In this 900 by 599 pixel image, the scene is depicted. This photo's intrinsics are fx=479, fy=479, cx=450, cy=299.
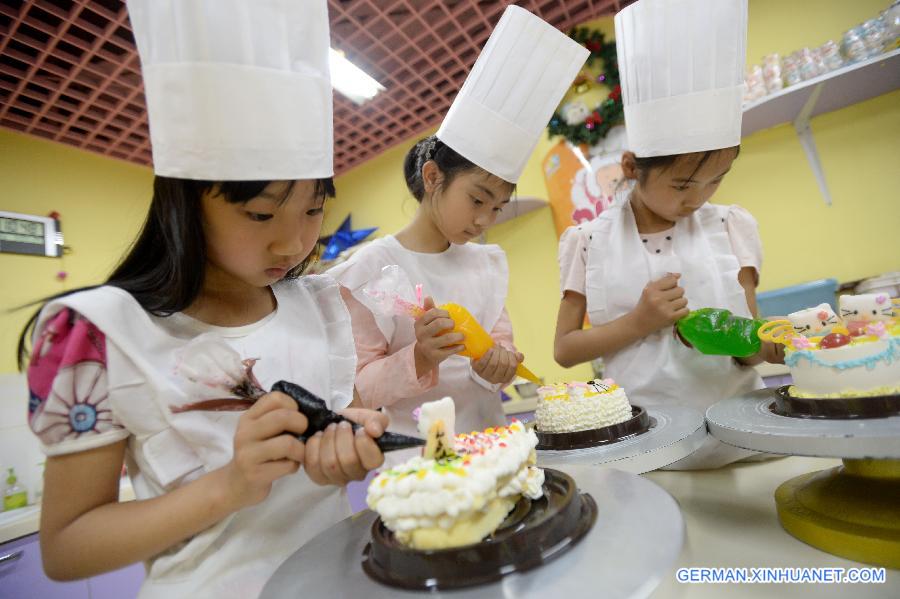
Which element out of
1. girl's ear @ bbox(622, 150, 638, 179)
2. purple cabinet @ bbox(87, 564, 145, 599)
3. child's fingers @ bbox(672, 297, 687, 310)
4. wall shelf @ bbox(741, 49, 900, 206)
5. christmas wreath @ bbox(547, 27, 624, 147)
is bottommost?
purple cabinet @ bbox(87, 564, 145, 599)

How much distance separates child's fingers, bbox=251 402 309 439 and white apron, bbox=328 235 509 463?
0.60 metres

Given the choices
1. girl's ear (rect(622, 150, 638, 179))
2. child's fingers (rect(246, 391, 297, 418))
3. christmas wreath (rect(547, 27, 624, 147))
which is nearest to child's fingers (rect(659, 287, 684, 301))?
girl's ear (rect(622, 150, 638, 179))

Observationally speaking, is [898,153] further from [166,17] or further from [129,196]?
[129,196]

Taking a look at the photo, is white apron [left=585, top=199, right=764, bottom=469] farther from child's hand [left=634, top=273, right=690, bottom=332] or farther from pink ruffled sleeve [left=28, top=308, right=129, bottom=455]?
pink ruffled sleeve [left=28, top=308, right=129, bottom=455]

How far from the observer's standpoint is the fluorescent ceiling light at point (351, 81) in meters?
2.32

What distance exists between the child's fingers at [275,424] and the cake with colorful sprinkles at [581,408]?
56 centimetres

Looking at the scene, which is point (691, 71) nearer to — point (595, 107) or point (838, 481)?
point (838, 481)

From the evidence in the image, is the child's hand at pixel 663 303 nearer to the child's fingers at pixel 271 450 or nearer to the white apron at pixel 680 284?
the white apron at pixel 680 284

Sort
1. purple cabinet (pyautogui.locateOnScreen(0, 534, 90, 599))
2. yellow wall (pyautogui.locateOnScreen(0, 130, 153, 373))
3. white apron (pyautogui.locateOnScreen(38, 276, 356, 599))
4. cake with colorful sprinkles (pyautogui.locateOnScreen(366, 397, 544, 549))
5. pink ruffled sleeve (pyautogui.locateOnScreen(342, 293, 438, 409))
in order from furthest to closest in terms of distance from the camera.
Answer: yellow wall (pyautogui.locateOnScreen(0, 130, 153, 373)), purple cabinet (pyautogui.locateOnScreen(0, 534, 90, 599)), pink ruffled sleeve (pyautogui.locateOnScreen(342, 293, 438, 409)), white apron (pyautogui.locateOnScreen(38, 276, 356, 599)), cake with colorful sprinkles (pyautogui.locateOnScreen(366, 397, 544, 549))

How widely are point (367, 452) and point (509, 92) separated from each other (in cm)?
103

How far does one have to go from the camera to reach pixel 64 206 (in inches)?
100

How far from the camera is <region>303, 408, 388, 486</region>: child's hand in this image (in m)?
0.51

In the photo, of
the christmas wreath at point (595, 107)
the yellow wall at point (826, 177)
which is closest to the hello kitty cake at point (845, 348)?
the yellow wall at point (826, 177)

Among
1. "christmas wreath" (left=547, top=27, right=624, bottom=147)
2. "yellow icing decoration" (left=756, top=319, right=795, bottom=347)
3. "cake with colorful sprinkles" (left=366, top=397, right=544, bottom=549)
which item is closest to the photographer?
"cake with colorful sprinkles" (left=366, top=397, right=544, bottom=549)
